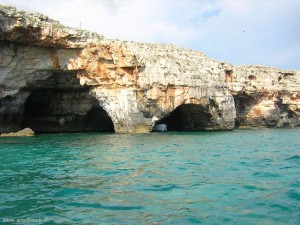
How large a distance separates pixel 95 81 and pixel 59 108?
302 inches

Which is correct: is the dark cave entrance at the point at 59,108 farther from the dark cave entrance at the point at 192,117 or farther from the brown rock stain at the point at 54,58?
the dark cave entrance at the point at 192,117

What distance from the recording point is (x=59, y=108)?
1438 inches

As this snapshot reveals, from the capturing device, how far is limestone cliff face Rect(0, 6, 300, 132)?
28.3 meters

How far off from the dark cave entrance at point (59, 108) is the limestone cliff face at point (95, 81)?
96 millimetres

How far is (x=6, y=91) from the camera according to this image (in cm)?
2956

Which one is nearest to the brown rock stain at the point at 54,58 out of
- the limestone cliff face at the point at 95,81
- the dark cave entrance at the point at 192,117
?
the limestone cliff face at the point at 95,81

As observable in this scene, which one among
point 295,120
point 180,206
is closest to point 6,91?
point 180,206

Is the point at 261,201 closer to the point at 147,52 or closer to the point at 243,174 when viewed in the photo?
the point at 243,174

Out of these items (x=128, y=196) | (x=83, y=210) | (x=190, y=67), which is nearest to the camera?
(x=83, y=210)

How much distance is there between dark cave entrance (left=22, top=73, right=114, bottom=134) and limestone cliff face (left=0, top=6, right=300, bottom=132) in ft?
0.31

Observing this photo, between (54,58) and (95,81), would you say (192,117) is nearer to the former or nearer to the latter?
(95,81)

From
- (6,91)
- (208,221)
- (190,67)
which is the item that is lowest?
(208,221)

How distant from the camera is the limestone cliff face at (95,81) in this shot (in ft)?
92.8

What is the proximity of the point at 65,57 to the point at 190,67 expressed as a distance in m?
11.9
